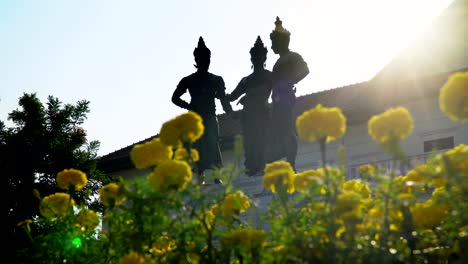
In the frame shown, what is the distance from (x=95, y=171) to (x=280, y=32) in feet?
23.2

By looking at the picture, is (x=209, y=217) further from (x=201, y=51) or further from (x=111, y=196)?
(x=201, y=51)

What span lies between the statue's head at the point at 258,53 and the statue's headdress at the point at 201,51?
0.57m

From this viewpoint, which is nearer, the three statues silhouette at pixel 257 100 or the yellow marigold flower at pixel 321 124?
the yellow marigold flower at pixel 321 124

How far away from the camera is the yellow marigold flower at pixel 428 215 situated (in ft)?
6.72

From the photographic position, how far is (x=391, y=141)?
1887mm

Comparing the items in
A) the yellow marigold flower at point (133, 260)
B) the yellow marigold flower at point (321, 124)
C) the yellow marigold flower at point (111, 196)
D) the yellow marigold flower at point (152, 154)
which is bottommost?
the yellow marigold flower at point (133, 260)

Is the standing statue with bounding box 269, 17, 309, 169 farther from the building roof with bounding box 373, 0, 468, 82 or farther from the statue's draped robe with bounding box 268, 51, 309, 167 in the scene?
the building roof with bounding box 373, 0, 468, 82

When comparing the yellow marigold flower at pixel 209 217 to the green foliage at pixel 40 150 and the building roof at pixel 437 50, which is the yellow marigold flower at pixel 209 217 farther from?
the building roof at pixel 437 50

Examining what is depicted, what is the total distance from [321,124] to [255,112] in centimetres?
399

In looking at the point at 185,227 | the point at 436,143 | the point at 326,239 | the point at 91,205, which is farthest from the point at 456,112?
the point at 436,143

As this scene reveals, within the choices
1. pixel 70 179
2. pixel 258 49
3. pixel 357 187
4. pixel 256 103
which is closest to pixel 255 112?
pixel 256 103

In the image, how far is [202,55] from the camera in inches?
248

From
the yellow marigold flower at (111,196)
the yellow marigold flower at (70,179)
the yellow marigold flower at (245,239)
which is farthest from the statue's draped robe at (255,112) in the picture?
the yellow marigold flower at (245,239)

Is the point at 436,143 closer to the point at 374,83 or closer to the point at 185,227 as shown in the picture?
the point at 374,83
